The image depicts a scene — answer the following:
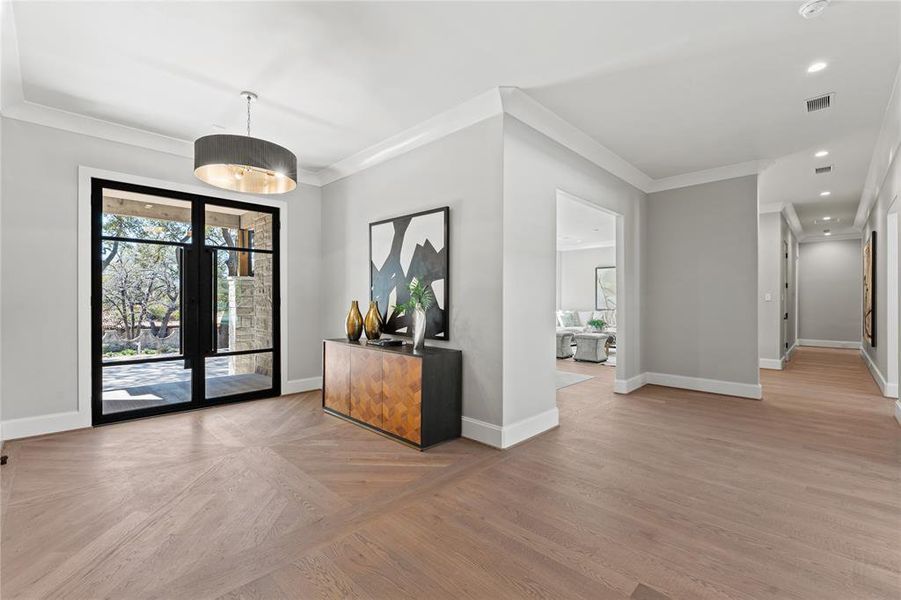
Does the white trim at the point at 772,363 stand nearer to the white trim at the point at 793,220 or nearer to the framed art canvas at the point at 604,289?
the white trim at the point at 793,220

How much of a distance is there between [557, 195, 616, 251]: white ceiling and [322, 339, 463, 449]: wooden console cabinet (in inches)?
133

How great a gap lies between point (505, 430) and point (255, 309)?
338cm

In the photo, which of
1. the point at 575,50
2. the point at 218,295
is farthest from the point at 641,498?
the point at 218,295

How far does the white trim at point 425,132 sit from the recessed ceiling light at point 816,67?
2.18 m

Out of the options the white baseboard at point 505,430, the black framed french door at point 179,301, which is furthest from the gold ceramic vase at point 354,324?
the white baseboard at point 505,430

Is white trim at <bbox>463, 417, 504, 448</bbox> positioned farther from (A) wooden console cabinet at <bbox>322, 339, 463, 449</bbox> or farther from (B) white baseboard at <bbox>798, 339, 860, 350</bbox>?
(B) white baseboard at <bbox>798, 339, 860, 350</bbox>

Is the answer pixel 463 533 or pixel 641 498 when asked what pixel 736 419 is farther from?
pixel 463 533

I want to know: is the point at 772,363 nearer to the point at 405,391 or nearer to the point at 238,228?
the point at 405,391

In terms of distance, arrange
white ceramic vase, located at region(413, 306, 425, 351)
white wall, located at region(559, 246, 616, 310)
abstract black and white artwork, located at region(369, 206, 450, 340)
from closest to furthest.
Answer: white ceramic vase, located at region(413, 306, 425, 351) < abstract black and white artwork, located at region(369, 206, 450, 340) < white wall, located at region(559, 246, 616, 310)

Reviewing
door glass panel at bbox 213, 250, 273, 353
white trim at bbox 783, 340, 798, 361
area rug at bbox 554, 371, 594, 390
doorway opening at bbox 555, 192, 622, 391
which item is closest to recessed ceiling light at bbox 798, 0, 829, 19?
doorway opening at bbox 555, 192, 622, 391

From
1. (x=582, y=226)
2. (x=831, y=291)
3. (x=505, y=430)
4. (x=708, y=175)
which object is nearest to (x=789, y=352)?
(x=831, y=291)

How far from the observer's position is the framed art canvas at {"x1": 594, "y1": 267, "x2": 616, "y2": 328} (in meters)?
10.9

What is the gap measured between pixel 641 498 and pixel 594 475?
1.22 feet

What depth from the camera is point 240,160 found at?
2.85 metres
